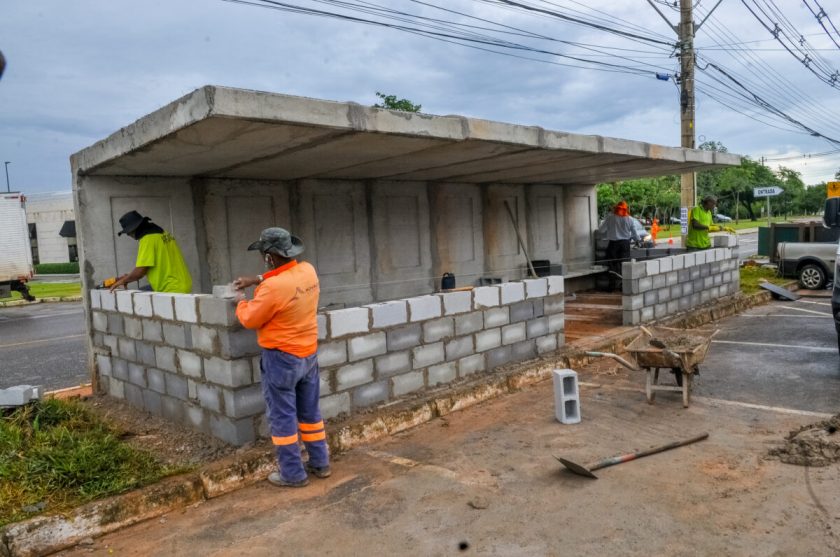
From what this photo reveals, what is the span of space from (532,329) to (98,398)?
16.3ft

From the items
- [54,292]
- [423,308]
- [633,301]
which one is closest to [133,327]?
[423,308]

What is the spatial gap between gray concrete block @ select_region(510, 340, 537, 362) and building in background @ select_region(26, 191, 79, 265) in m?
34.2

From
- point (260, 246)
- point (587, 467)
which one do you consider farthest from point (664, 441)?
point (260, 246)

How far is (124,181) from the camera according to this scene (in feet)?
23.6

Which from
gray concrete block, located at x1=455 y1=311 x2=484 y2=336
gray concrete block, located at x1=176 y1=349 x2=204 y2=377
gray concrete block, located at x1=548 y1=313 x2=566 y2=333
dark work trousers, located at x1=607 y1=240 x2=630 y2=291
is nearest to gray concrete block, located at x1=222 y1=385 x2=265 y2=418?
gray concrete block, located at x1=176 y1=349 x2=204 y2=377

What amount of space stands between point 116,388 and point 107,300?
3.10ft

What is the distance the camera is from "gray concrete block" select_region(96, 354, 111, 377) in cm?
689

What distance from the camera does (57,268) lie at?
3641 cm

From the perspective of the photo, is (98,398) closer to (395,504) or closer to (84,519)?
(84,519)

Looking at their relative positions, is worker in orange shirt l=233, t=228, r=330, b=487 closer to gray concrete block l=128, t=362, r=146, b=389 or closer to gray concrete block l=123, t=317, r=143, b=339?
gray concrete block l=123, t=317, r=143, b=339

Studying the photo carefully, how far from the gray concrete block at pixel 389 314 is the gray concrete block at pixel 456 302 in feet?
1.78

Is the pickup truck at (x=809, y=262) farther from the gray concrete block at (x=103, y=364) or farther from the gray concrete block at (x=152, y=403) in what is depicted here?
the gray concrete block at (x=103, y=364)

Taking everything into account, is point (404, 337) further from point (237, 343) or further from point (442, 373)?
point (237, 343)

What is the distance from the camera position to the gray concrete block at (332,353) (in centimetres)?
564
